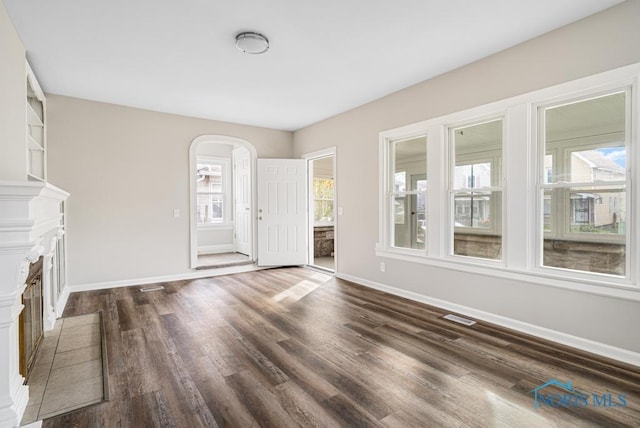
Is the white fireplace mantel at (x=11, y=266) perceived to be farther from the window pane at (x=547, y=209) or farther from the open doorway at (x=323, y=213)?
the open doorway at (x=323, y=213)

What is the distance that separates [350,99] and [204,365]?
375cm

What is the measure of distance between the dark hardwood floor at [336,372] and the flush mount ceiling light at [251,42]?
8.77ft

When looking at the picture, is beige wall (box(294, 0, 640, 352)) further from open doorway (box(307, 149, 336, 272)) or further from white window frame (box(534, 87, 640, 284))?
open doorway (box(307, 149, 336, 272))

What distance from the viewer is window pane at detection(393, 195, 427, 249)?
410cm

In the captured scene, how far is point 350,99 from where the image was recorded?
14.9 ft

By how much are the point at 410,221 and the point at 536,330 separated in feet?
6.03

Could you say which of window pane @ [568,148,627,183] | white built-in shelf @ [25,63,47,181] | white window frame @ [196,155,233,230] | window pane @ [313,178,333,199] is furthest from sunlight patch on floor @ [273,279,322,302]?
window pane @ [313,178,333,199]

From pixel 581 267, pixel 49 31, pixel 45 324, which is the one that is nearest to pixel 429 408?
pixel 581 267

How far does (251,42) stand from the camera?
2859 mm

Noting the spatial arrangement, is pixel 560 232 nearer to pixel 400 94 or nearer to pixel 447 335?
pixel 447 335

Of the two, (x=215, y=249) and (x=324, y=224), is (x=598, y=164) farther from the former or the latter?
(x=215, y=249)

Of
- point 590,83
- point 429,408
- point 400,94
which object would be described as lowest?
point 429,408

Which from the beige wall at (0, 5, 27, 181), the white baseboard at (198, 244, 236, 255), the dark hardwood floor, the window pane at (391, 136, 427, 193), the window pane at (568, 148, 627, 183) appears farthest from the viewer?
the white baseboard at (198, 244, 236, 255)

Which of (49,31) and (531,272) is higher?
(49,31)
